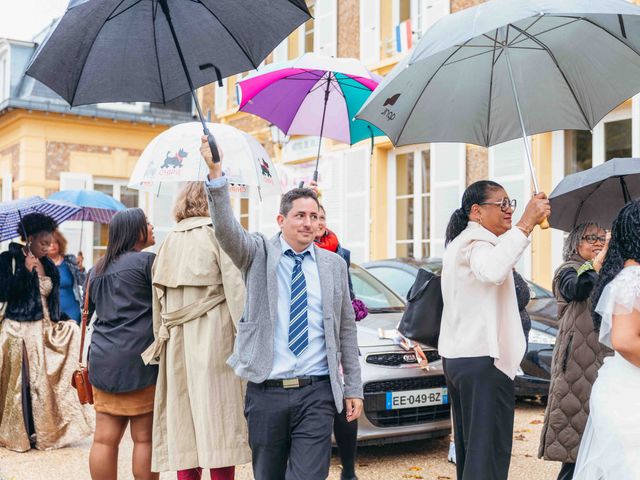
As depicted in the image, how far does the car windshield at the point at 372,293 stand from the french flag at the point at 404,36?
7.37 m

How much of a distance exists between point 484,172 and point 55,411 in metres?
7.97

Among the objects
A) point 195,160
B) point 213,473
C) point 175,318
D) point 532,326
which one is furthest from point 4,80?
point 213,473

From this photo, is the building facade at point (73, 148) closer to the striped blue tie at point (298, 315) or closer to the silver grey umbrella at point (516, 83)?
the silver grey umbrella at point (516, 83)

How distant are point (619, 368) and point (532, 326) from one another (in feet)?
15.1

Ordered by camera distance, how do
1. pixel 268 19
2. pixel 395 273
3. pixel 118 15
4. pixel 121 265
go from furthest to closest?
pixel 395 273 → pixel 121 265 → pixel 268 19 → pixel 118 15

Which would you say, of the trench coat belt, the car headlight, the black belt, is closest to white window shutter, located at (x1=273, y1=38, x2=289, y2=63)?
the car headlight

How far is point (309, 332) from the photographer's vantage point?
3.59m

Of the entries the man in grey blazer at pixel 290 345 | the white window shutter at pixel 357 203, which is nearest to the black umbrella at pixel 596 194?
the man in grey blazer at pixel 290 345

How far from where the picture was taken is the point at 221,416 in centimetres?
424

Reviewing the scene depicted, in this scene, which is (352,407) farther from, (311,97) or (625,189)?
(311,97)

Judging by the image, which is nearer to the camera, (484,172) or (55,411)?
(55,411)

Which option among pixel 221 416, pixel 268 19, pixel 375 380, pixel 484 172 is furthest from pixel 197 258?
pixel 484 172

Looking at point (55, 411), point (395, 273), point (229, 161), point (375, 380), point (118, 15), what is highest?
point (118, 15)

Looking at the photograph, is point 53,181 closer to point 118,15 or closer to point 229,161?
point 229,161
